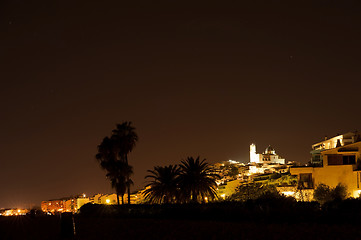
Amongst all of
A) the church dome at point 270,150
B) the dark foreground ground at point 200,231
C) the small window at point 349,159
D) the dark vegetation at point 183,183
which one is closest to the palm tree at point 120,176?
the dark vegetation at point 183,183

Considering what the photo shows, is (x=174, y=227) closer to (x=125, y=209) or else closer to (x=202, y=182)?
(x=125, y=209)

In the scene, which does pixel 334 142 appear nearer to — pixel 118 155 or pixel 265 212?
pixel 118 155

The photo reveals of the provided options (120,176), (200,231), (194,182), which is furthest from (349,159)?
(200,231)

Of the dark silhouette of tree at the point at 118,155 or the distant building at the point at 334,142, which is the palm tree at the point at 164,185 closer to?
the dark silhouette of tree at the point at 118,155

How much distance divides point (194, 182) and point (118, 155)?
1332 centimetres

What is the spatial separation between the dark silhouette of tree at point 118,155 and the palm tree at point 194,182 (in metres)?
9.94

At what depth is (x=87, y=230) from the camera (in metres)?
23.0

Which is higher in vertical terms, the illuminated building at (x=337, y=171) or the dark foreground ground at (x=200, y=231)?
the illuminated building at (x=337, y=171)

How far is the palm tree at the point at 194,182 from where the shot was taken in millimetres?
39250

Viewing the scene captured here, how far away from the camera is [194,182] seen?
39.3 meters

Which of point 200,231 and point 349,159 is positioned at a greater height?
point 349,159

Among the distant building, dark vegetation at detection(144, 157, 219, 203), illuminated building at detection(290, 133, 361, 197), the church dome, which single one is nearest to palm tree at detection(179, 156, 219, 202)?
dark vegetation at detection(144, 157, 219, 203)

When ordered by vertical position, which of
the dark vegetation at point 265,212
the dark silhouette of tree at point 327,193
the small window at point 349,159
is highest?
the small window at point 349,159

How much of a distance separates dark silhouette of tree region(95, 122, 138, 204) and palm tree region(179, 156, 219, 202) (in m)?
9.94
